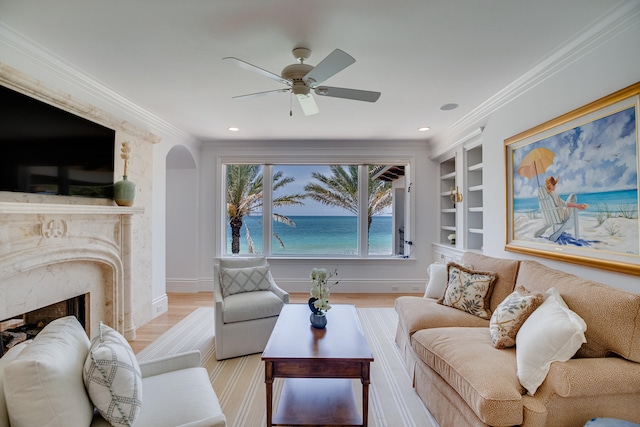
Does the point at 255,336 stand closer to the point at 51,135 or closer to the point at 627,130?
the point at 51,135

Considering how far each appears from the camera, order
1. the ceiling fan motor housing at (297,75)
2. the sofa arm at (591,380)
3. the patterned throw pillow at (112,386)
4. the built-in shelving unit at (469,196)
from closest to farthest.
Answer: the patterned throw pillow at (112,386)
the sofa arm at (591,380)
the ceiling fan motor housing at (297,75)
the built-in shelving unit at (469,196)

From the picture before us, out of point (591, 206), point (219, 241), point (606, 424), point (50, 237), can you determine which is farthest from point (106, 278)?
point (591, 206)

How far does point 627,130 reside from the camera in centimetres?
189

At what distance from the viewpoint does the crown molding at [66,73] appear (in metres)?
2.16

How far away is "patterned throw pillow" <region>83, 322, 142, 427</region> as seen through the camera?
122 centimetres

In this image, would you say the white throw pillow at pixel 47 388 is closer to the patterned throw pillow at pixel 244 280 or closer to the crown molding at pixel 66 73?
the patterned throw pillow at pixel 244 280

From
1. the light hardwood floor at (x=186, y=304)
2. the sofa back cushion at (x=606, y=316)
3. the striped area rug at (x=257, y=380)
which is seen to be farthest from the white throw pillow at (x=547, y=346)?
the light hardwood floor at (x=186, y=304)

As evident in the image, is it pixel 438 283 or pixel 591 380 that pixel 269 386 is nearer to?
pixel 591 380

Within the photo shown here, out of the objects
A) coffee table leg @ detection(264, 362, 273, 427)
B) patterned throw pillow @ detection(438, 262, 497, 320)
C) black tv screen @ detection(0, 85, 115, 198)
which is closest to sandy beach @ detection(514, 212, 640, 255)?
patterned throw pillow @ detection(438, 262, 497, 320)

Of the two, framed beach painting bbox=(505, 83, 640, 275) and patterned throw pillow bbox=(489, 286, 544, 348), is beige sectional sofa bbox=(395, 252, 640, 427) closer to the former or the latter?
patterned throw pillow bbox=(489, 286, 544, 348)

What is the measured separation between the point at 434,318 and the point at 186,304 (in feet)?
11.9

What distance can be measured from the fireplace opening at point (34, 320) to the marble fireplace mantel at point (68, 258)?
94mm

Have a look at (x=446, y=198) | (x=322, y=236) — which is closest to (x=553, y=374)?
(x=446, y=198)

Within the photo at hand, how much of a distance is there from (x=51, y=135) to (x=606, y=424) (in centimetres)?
388
